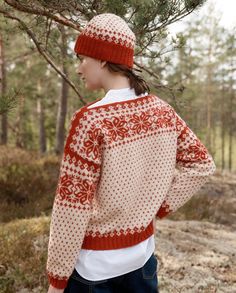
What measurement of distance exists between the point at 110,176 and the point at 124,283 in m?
0.59

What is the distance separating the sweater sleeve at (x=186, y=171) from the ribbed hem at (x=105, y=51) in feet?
1.58

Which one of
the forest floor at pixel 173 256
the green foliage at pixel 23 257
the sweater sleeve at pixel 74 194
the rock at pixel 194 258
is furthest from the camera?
the rock at pixel 194 258

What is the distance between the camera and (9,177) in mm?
9750

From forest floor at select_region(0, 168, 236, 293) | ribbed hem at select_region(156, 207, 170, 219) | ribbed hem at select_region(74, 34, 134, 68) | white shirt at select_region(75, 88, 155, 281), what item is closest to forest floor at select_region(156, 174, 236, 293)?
forest floor at select_region(0, 168, 236, 293)

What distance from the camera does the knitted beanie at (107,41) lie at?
2098mm

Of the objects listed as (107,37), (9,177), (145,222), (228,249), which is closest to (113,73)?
(107,37)

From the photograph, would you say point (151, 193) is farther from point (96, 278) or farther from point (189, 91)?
point (189, 91)

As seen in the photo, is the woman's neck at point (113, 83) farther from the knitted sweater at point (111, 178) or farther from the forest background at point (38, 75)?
the forest background at point (38, 75)

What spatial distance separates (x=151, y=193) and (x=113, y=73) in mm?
633

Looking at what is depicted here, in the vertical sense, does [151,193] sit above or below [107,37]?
below

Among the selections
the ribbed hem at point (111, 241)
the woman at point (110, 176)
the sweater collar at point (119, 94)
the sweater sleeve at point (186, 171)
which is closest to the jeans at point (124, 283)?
the woman at point (110, 176)

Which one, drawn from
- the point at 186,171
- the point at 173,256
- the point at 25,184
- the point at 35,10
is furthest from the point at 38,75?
the point at 186,171

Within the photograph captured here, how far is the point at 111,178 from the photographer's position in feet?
6.71

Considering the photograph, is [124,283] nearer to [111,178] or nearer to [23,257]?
[111,178]
